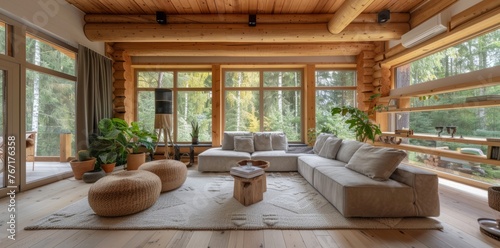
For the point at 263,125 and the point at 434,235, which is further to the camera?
the point at 263,125

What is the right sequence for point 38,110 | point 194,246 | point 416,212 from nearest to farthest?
point 194,246
point 416,212
point 38,110

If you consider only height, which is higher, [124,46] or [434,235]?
[124,46]

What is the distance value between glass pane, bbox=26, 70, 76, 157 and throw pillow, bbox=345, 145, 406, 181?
510 centimetres

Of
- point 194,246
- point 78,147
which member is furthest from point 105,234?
point 78,147

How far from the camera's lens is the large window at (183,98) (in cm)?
531

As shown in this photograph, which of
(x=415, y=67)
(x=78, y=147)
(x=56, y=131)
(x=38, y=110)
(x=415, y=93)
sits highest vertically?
(x=415, y=67)

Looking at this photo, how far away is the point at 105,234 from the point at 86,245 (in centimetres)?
17

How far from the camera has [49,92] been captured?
3.52 m

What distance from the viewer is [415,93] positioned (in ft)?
12.2

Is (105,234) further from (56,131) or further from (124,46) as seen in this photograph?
(124,46)

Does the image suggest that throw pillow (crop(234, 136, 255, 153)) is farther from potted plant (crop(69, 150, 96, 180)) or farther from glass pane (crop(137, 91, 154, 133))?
potted plant (crop(69, 150, 96, 180))

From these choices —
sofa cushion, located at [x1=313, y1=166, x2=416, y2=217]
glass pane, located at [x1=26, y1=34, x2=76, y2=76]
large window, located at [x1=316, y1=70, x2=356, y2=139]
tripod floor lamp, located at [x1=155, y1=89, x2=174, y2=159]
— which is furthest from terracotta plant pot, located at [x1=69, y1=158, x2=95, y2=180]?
large window, located at [x1=316, y1=70, x2=356, y2=139]

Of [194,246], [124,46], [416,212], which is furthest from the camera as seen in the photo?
[124,46]

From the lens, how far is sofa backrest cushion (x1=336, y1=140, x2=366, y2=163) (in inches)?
122
